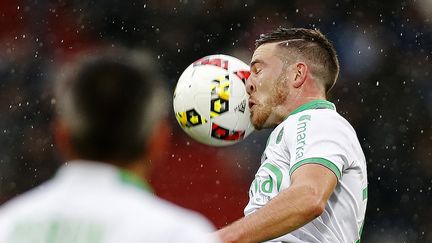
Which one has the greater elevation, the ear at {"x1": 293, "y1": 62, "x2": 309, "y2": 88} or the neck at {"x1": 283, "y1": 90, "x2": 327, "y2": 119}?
the ear at {"x1": 293, "y1": 62, "x2": 309, "y2": 88}

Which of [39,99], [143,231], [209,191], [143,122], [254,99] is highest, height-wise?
[143,122]

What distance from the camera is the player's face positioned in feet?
14.4

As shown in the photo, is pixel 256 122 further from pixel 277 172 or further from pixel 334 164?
pixel 334 164

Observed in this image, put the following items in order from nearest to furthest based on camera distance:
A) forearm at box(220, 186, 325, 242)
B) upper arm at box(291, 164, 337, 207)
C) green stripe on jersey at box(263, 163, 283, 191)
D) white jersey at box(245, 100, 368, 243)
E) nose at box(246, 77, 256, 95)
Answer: forearm at box(220, 186, 325, 242) → upper arm at box(291, 164, 337, 207) → white jersey at box(245, 100, 368, 243) → green stripe on jersey at box(263, 163, 283, 191) → nose at box(246, 77, 256, 95)

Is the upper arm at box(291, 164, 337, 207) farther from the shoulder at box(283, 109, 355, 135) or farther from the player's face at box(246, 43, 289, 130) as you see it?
the player's face at box(246, 43, 289, 130)

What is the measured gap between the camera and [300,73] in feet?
14.5

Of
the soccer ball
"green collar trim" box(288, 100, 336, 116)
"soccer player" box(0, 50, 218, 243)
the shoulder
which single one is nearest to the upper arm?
the shoulder

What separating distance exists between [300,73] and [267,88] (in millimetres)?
172

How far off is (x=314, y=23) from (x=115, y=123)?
6.47 m

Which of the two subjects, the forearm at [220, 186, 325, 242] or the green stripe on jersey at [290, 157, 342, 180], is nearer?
the forearm at [220, 186, 325, 242]

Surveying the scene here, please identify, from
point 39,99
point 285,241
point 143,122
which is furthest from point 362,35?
point 143,122

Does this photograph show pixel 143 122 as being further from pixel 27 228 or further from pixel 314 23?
pixel 314 23

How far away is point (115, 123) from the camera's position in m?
1.95

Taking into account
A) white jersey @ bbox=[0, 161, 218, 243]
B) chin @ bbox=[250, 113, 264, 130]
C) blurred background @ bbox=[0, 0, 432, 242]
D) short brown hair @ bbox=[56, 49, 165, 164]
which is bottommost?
blurred background @ bbox=[0, 0, 432, 242]
